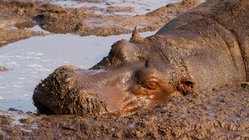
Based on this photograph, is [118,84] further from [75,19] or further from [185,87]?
[75,19]

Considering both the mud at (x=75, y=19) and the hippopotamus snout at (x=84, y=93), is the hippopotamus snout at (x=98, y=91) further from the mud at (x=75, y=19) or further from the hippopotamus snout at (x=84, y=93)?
the mud at (x=75, y=19)

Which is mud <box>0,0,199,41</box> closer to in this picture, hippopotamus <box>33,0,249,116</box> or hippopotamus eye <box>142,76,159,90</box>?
hippopotamus <box>33,0,249,116</box>

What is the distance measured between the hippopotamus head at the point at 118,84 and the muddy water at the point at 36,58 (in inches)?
36.6

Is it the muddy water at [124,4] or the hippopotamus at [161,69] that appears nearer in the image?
the hippopotamus at [161,69]

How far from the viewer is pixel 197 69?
741cm

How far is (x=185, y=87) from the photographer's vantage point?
24.2 feet

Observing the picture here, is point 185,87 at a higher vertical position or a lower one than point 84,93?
lower

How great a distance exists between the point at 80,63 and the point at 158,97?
8.01 feet

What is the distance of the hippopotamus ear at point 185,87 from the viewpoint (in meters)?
7.35

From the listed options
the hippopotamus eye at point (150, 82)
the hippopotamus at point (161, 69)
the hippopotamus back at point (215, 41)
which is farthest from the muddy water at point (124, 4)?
the hippopotamus eye at point (150, 82)

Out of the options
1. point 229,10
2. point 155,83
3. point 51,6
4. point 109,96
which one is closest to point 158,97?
point 155,83

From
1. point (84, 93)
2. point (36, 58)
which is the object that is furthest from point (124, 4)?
point (84, 93)

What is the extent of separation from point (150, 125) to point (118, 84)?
2.09 feet

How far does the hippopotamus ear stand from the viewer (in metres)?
7.35
